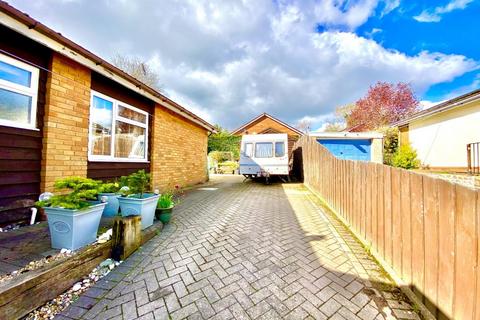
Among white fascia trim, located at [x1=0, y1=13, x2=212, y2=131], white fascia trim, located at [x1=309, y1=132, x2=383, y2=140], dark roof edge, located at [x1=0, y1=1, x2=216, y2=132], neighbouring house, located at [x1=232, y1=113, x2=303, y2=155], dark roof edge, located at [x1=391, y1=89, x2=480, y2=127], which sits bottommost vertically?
white fascia trim, located at [x1=0, y1=13, x2=212, y2=131]

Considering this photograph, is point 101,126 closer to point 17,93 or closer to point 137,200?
point 17,93

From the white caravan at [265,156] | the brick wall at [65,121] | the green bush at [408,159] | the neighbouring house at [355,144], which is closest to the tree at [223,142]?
the neighbouring house at [355,144]

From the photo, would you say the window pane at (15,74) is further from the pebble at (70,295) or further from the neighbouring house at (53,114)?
the pebble at (70,295)

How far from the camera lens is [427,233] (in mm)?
1760

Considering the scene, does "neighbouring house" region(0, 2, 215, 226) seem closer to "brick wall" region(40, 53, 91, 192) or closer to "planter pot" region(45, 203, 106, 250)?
"brick wall" region(40, 53, 91, 192)

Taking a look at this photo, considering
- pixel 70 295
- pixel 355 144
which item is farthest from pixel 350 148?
pixel 70 295

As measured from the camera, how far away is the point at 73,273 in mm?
2043

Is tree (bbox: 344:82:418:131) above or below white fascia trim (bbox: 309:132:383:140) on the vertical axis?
above

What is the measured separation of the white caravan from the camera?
10062 mm

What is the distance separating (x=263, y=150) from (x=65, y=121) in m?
8.20

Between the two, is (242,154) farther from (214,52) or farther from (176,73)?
(176,73)

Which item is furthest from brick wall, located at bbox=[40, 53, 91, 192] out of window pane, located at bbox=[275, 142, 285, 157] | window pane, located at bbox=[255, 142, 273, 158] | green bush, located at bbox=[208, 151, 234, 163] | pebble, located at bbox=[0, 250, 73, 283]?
green bush, located at bbox=[208, 151, 234, 163]

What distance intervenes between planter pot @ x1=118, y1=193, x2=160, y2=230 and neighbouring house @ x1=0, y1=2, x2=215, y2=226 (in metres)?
1.41

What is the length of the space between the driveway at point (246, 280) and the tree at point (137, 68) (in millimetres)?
19555
